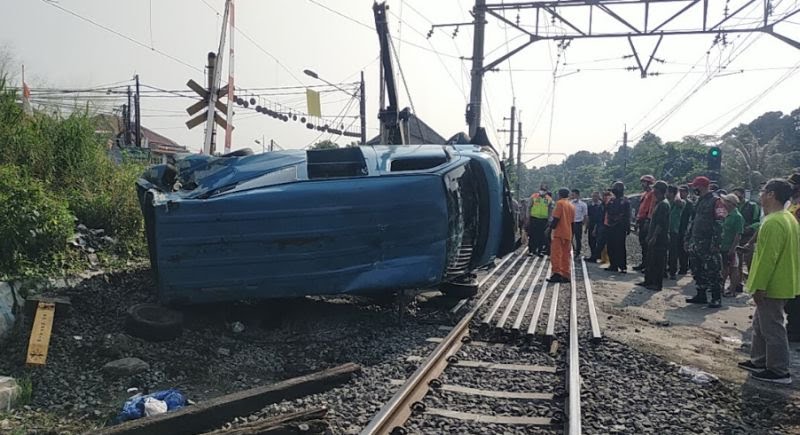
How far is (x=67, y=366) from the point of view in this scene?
14.7ft

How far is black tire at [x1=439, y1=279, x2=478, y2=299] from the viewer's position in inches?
304

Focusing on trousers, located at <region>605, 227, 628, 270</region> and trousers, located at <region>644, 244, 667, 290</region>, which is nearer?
trousers, located at <region>644, 244, 667, 290</region>

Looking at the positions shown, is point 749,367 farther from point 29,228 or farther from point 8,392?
point 29,228

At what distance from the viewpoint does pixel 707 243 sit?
8297 mm

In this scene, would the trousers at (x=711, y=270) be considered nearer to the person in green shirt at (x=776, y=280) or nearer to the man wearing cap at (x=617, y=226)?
the man wearing cap at (x=617, y=226)

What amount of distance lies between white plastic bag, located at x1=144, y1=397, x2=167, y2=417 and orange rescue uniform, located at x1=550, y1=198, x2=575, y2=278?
7279mm

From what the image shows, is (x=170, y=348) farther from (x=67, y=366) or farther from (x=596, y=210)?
(x=596, y=210)

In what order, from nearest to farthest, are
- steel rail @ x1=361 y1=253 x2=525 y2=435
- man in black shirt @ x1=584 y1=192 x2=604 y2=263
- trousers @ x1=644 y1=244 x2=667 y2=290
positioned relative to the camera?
steel rail @ x1=361 y1=253 x2=525 y2=435, trousers @ x1=644 y1=244 x2=667 y2=290, man in black shirt @ x1=584 y1=192 x2=604 y2=263

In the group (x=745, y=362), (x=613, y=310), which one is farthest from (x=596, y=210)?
(x=745, y=362)

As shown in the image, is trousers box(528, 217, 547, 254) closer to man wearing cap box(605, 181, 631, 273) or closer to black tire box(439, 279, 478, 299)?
A: man wearing cap box(605, 181, 631, 273)

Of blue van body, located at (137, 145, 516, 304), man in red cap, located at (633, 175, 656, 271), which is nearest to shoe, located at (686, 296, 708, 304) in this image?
man in red cap, located at (633, 175, 656, 271)

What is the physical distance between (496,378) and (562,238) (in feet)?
18.0

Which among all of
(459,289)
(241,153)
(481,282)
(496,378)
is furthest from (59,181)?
(481,282)

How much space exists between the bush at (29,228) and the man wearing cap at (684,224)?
28.6ft
